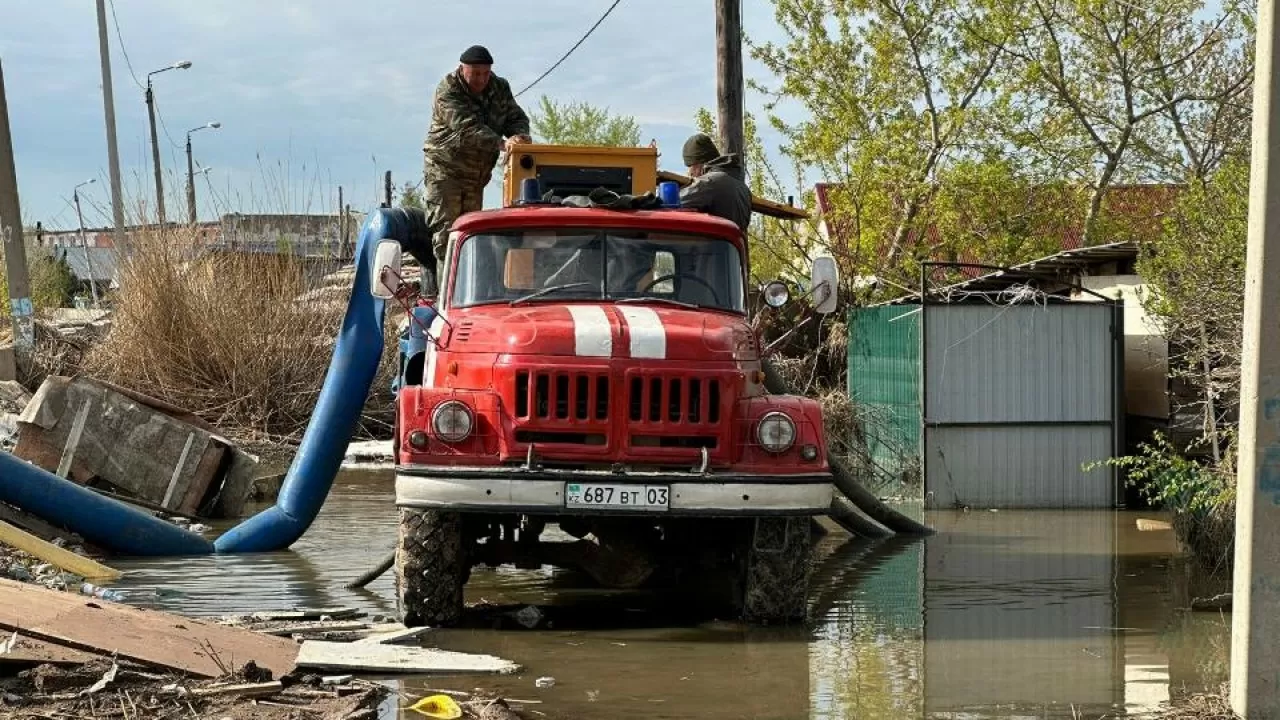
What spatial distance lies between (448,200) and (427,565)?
379 cm

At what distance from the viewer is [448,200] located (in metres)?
12.0

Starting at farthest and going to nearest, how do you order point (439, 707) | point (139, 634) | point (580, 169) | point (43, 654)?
point (580, 169)
point (139, 634)
point (43, 654)
point (439, 707)

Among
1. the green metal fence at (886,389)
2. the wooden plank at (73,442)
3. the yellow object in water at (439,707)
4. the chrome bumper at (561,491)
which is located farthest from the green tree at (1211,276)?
the wooden plank at (73,442)

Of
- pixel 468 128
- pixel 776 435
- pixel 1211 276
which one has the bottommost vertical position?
pixel 776 435

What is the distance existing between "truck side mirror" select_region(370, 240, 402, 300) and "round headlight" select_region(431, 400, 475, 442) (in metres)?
0.92

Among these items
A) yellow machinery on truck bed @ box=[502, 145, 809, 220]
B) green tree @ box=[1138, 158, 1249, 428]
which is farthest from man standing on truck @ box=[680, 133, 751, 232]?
green tree @ box=[1138, 158, 1249, 428]

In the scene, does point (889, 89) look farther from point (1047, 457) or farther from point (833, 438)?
point (1047, 457)

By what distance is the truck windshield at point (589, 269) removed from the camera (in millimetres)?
9891

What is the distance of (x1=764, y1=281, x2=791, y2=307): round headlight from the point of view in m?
10.3

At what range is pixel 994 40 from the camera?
86.8 feet

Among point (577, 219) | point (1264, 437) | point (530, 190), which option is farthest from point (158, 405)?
point (1264, 437)

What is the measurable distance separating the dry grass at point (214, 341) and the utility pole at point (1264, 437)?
15.0 m

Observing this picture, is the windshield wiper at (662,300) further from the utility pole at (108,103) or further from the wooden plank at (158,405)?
the utility pole at (108,103)

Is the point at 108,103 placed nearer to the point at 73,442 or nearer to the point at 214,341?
the point at 214,341
